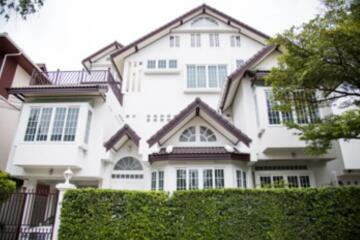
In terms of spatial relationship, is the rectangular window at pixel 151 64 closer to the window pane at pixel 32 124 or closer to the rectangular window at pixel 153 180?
the window pane at pixel 32 124

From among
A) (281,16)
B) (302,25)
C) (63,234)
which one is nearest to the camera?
(63,234)

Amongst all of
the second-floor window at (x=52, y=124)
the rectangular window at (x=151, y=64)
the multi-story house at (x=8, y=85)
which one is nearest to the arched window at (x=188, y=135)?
the second-floor window at (x=52, y=124)

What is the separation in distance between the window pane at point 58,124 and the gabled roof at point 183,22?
7.24 metres

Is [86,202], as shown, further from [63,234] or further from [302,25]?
[302,25]

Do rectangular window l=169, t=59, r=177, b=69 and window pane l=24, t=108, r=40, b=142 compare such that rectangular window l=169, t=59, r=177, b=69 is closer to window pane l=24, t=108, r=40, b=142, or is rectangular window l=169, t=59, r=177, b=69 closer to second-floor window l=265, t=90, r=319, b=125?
second-floor window l=265, t=90, r=319, b=125

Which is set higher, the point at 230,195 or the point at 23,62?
the point at 23,62

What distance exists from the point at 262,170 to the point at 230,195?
5808 mm

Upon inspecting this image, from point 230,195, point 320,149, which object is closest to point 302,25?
point 320,149

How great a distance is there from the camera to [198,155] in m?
10.9

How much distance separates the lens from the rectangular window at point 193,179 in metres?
10.9

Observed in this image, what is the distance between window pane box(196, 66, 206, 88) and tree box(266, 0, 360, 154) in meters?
8.85

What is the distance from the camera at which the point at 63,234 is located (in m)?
7.19

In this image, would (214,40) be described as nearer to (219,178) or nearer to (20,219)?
(219,178)

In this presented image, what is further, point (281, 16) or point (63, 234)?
point (281, 16)
